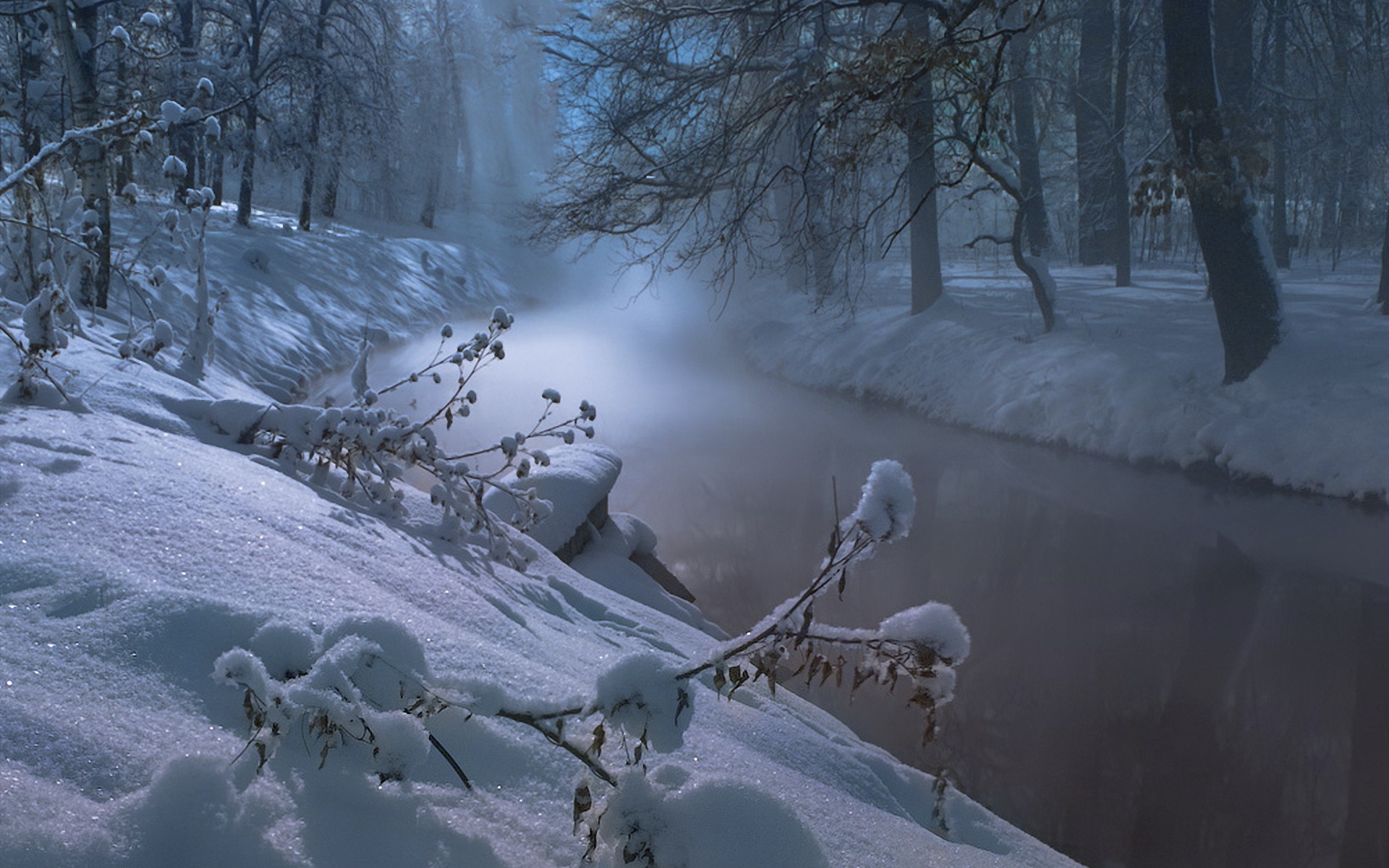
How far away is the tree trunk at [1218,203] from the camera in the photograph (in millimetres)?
9102

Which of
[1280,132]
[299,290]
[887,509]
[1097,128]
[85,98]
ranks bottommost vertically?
[887,509]

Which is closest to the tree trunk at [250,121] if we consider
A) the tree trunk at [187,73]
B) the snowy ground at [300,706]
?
the tree trunk at [187,73]

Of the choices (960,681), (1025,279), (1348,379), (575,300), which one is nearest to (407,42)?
(575,300)

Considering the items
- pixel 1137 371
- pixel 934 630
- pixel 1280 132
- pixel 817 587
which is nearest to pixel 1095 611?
pixel 934 630

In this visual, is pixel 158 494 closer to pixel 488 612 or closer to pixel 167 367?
pixel 488 612

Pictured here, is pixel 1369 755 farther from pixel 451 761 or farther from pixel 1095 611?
pixel 451 761

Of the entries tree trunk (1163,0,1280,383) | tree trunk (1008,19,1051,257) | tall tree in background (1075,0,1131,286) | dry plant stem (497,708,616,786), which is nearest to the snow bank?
dry plant stem (497,708,616,786)

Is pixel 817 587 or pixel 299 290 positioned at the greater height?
pixel 299 290

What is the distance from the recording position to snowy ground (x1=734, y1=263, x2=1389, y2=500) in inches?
357

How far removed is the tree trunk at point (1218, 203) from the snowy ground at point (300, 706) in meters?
7.89

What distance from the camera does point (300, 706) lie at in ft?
4.81

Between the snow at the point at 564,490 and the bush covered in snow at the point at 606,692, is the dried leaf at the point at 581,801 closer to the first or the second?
the bush covered in snow at the point at 606,692

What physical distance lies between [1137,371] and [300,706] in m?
11.1

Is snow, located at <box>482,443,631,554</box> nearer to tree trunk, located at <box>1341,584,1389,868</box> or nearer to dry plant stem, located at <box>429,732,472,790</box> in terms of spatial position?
dry plant stem, located at <box>429,732,472,790</box>
